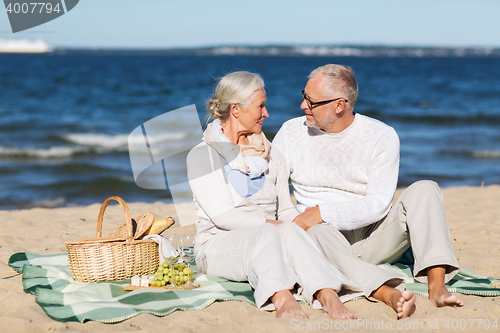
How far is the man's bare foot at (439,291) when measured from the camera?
3105 millimetres

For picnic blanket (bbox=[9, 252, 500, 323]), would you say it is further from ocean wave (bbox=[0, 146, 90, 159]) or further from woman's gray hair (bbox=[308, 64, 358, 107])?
ocean wave (bbox=[0, 146, 90, 159])

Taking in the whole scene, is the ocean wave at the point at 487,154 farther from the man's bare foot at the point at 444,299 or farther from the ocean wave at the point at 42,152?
the man's bare foot at the point at 444,299

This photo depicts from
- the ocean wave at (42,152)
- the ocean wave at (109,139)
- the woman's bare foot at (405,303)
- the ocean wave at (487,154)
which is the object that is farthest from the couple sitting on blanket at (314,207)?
the ocean wave at (487,154)

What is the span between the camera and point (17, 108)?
1669 cm

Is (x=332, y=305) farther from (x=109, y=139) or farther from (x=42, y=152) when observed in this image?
(x=109, y=139)

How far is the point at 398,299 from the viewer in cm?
300

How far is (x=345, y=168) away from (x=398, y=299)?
115cm

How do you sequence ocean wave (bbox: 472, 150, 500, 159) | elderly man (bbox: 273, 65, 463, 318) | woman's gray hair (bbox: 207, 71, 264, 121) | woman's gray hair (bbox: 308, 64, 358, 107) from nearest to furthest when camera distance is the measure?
elderly man (bbox: 273, 65, 463, 318) → woman's gray hair (bbox: 207, 71, 264, 121) → woman's gray hair (bbox: 308, 64, 358, 107) → ocean wave (bbox: 472, 150, 500, 159)

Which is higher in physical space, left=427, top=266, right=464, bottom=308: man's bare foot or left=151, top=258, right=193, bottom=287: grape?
left=151, top=258, right=193, bottom=287: grape

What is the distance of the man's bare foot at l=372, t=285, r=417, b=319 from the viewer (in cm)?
294

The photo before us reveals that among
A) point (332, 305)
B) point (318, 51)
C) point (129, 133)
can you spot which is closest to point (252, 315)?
point (332, 305)

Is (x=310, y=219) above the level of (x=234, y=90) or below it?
below

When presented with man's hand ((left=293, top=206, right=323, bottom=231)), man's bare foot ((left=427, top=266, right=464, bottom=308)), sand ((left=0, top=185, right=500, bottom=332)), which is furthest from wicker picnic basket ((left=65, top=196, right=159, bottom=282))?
man's bare foot ((left=427, top=266, right=464, bottom=308))

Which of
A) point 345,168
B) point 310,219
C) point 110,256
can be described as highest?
point 345,168
